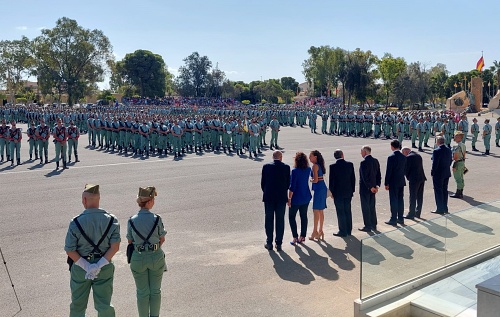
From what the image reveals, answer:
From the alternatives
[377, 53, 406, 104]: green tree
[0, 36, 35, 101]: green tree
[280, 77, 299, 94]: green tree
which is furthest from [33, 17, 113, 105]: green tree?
[280, 77, 299, 94]: green tree

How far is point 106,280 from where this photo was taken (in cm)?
470

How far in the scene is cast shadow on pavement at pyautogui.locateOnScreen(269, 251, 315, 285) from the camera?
21.6 feet

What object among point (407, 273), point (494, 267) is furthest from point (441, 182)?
point (407, 273)

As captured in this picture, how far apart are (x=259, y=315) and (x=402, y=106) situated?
71.9 meters

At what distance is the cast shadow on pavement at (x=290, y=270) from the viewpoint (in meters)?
6.58

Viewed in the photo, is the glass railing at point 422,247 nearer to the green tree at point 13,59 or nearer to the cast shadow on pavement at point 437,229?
the cast shadow on pavement at point 437,229

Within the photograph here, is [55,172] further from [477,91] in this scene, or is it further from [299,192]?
[477,91]

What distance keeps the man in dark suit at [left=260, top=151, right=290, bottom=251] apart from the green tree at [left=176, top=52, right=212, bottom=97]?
7775cm

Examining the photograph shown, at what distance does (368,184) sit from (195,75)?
7824 cm

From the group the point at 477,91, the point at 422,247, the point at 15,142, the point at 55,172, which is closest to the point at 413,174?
the point at 422,247

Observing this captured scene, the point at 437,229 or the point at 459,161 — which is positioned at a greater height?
the point at 459,161

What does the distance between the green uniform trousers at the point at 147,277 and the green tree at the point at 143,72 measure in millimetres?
76053

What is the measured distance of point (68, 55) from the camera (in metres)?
65.4

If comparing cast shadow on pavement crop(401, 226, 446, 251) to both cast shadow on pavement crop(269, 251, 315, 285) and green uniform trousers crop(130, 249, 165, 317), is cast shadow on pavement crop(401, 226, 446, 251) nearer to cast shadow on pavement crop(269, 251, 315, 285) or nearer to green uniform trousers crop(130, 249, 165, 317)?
cast shadow on pavement crop(269, 251, 315, 285)
